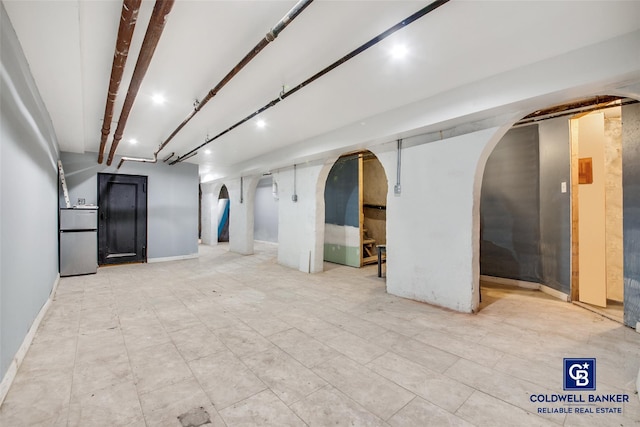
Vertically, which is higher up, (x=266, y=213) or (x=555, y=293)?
(x=266, y=213)

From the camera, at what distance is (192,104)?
3.39 m

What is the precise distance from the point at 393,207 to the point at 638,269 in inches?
98.1

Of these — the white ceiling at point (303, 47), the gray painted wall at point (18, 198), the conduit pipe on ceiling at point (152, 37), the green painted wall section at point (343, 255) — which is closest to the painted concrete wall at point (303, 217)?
the green painted wall section at point (343, 255)

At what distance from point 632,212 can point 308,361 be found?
3.46m

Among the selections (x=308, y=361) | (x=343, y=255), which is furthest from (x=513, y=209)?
(x=308, y=361)

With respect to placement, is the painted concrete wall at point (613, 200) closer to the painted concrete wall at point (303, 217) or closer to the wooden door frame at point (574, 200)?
the wooden door frame at point (574, 200)

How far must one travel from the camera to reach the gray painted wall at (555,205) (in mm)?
3725

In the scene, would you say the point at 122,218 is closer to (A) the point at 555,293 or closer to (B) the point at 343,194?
(B) the point at 343,194

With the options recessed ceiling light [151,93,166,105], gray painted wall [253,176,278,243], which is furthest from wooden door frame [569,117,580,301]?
gray painted wall [253,176,278,243]

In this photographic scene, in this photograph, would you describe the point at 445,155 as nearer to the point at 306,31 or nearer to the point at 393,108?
the point at 393,108

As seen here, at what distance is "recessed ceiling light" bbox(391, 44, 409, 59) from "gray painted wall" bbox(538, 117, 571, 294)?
3.05m

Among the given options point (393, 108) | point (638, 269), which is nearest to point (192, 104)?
point (393, 108)

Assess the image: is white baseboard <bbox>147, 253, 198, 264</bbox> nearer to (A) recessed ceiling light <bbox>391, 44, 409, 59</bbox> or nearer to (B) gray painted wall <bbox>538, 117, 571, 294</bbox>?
(A) recessed ceiling light <bbox>391, 44, 409, 59</bbox>

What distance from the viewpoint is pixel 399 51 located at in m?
2.25
